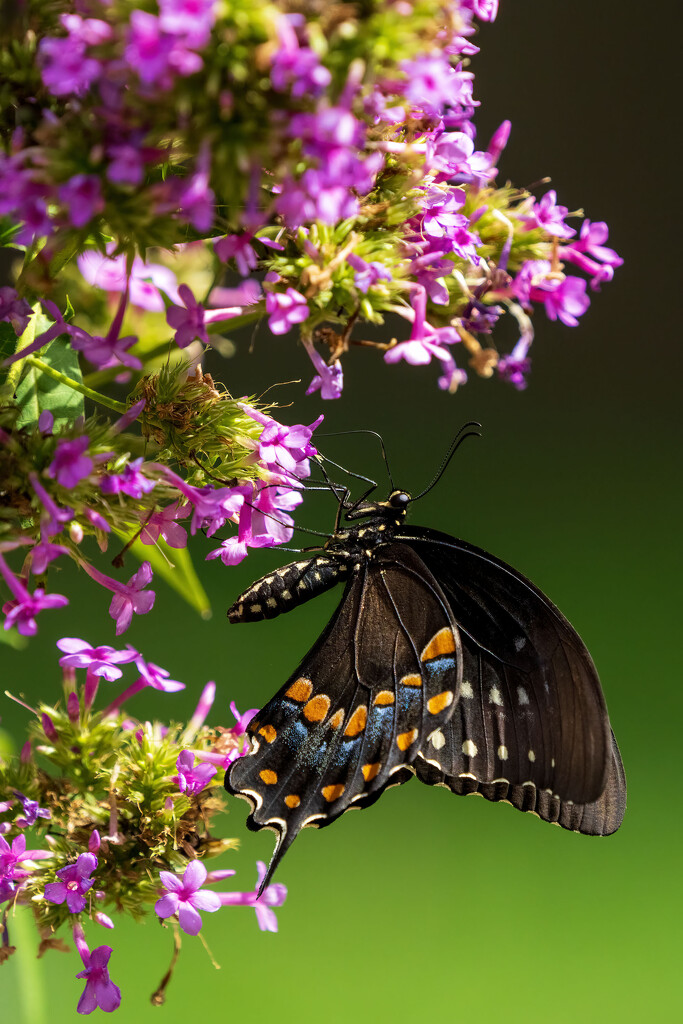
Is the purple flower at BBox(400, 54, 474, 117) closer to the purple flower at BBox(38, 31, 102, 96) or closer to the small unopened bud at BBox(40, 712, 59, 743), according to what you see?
the purple flower at BBox(38, 31, 102, 96)

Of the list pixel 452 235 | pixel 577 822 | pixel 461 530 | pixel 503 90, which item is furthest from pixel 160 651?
pixel 503 90

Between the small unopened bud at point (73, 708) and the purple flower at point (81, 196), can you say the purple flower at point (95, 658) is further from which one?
the purple flower at point (81, 196)

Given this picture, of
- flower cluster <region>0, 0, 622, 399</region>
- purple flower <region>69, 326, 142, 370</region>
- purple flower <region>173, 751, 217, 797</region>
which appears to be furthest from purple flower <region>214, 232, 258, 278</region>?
purple flower <region>173, 751, 217, 797</region>

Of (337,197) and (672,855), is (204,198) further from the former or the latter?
(672,855)

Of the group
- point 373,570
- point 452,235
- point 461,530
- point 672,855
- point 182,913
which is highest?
point 452,235

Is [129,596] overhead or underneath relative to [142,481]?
underneath

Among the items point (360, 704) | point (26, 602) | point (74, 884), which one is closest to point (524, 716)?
point (360, 704)

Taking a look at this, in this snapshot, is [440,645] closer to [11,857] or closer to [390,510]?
[390,510]
